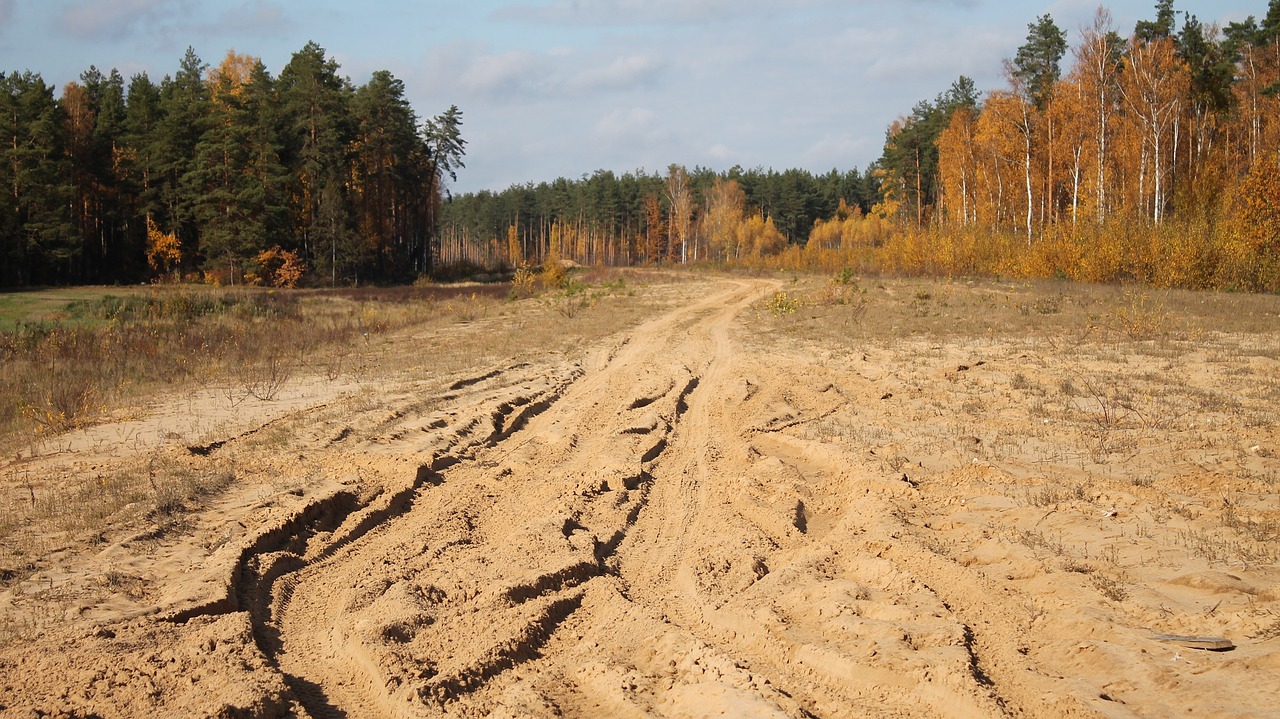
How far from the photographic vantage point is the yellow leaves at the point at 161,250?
51.1 meters

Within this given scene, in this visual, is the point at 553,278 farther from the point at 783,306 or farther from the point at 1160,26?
the point at 1160,26

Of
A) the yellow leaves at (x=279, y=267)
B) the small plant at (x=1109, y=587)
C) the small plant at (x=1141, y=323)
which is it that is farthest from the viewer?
the yellow leaves at (x=279, y=267)

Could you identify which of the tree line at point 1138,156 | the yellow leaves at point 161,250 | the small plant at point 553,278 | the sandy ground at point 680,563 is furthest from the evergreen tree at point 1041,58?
the yellow leaves at point 161,250

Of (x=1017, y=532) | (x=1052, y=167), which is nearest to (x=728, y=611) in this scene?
(x=1017, y=532)

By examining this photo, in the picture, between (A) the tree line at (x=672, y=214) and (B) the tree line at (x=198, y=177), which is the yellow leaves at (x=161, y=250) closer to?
(B) the tree line at (x=198, y=177)

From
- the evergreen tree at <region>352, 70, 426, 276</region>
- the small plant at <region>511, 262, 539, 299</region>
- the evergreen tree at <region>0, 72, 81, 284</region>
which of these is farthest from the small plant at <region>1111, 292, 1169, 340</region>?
the evergreen tree at <region>0, 72, 81, 284</region>

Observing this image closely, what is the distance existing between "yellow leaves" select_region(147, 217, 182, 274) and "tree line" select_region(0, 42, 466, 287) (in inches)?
3.0

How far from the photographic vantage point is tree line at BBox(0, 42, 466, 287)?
45.1m

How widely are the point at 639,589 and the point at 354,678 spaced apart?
189 cm

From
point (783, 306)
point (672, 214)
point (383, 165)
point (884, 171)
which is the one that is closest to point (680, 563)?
point (783, 306)

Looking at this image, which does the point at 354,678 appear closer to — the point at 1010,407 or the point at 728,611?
the point at 728,611

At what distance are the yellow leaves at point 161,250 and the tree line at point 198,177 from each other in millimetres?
76

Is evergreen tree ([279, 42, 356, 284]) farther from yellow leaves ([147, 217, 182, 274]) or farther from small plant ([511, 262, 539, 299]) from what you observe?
small plant ([511, 262, 539, 299])

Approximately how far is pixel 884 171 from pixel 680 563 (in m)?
70.0
